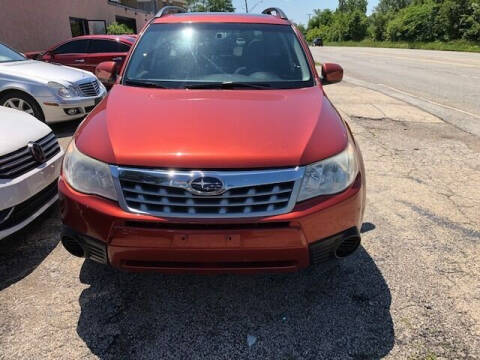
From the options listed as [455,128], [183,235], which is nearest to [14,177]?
[183,235]

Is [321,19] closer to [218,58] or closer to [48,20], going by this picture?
[48,20]

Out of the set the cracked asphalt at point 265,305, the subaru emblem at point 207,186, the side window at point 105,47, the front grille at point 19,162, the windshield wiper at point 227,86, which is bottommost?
the cracked asphalt at point 265,305

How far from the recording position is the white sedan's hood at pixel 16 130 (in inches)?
125

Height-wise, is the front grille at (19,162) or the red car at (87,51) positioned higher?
the red car at (87,51)

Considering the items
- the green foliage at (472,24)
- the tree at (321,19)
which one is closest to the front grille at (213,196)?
the green foliage at (472,24)

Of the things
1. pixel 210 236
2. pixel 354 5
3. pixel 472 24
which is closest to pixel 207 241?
pixel 210 236

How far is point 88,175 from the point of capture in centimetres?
236

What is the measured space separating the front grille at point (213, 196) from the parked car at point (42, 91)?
499 centimetres

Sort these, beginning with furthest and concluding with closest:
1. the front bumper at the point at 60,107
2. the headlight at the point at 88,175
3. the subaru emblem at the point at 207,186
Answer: the front bumper at the point at 60,107 → the headlight at the point at 88,175 → the subaru emblem at the point at 207,186

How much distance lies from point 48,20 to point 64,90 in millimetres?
13215

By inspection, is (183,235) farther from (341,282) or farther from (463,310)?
(463,310)

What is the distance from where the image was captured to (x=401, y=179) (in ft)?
16.0

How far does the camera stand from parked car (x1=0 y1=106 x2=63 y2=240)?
2.99 meters

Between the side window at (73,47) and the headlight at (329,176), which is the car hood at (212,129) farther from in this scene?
the side window at (73,47)
